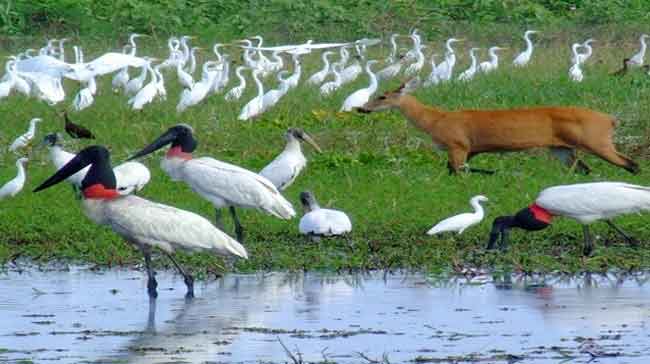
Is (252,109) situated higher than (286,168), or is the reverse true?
(252,109)

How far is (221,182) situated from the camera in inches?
481

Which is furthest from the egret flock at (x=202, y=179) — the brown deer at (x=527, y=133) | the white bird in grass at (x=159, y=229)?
the brown deer at (x=527, y=133)

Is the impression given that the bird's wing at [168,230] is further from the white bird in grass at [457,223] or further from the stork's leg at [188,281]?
the white bird in grass at [457,223]

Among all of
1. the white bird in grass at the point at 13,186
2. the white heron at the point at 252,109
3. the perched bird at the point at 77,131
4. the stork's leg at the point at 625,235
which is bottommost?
the stork's leg at the point at 625,235

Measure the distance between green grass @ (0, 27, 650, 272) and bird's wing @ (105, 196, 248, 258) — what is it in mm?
779

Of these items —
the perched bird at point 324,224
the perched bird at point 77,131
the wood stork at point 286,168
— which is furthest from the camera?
the perched bird at point 77,131

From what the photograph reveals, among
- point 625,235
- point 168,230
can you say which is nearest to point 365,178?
point 625,235

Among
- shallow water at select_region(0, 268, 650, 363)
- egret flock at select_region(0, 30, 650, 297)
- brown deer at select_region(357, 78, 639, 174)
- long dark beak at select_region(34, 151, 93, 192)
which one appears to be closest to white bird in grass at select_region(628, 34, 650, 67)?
egret flock at select_region(0, 30, 650, 297)

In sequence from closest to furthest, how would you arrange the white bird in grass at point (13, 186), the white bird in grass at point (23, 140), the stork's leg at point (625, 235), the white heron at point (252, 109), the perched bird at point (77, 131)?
the stork's leg at point (625, 235), the white bird in grass at point (13, 186), the white bird in grass at point (23, 140), the perched bird at point (77, 131), the white heron at point (252, 109)

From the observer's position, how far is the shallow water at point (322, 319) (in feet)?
28.2

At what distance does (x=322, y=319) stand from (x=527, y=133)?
629 cm

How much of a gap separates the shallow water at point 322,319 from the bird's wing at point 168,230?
11.3 inches

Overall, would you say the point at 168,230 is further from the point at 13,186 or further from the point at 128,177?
the point at 13,186

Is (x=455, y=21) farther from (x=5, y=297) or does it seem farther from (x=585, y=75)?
(x=5, y=297)
